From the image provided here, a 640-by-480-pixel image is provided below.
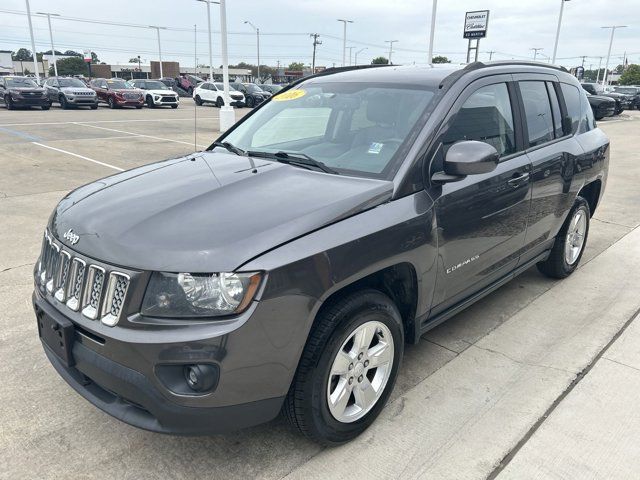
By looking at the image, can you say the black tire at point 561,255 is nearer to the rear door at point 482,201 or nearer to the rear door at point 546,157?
the rear door at point 546,157

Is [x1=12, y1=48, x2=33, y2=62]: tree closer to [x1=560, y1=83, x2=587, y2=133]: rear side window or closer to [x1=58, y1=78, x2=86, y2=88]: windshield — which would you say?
[x1=58, y1=78, x2=86, y2=88]: windshield

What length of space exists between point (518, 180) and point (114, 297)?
2.65 m

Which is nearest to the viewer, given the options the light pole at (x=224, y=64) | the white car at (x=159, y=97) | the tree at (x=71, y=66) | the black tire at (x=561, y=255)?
the black tire at (x=561, y=255)

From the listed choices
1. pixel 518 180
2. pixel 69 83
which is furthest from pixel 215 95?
pixel 518 180

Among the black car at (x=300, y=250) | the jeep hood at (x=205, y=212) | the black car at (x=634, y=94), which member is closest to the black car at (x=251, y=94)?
the black car at (x=634, y=94)

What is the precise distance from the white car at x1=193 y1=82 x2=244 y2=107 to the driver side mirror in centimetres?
2936

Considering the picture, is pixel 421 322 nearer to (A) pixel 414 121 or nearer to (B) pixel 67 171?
(A) pixel 414 121

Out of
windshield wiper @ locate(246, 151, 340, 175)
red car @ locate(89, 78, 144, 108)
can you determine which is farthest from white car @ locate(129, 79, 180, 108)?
windshield wiper @ locate(246, 151, 340, 175)

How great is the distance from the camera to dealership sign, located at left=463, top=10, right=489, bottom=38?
32.9m

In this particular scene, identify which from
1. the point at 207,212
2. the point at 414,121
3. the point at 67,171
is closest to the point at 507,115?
the point at 414,121

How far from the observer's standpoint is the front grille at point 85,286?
2129mm

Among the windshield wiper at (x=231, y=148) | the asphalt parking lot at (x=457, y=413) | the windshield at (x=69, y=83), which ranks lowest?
the asphalt parking lot at (x=457, y=413)

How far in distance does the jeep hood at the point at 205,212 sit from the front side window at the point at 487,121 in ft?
2.41

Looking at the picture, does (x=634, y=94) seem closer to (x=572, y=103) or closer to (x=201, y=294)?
(x=572, y=103)
